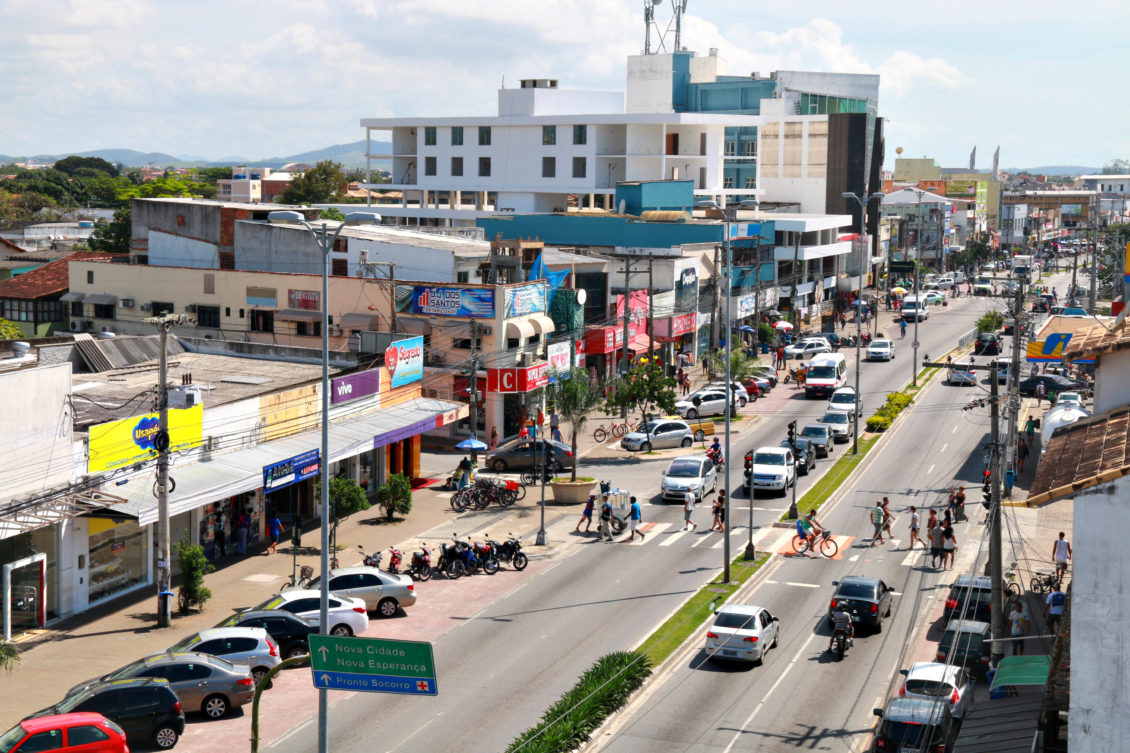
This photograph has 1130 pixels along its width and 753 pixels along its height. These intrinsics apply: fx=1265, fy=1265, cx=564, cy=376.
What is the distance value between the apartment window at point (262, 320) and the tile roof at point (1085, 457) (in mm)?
44291

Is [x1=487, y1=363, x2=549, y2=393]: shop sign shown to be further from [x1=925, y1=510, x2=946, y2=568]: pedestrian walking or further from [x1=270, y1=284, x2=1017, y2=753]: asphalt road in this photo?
[x1=925, y1=510, x2=946, y2=568]: pedestrian walking

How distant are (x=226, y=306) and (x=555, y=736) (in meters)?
42.7

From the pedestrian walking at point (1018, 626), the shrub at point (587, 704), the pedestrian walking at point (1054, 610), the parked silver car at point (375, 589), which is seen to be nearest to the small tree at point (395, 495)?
the parked silver car at point (375, 589)

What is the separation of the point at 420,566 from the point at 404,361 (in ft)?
47.9

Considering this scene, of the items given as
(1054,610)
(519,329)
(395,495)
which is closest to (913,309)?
(519,329)

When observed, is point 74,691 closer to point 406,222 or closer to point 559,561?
point 559,561

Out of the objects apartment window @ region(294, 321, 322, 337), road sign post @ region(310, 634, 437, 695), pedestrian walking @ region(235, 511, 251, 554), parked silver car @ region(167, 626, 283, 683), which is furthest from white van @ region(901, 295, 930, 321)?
road sign post @ region(310, 634, 437, 695)

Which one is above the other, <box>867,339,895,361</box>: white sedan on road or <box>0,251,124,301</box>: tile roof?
<box>0,251,124,301</box>: tile roof

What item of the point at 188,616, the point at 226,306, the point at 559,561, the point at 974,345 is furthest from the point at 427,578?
the point at 974,345

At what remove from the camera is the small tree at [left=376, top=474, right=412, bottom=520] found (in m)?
44.4

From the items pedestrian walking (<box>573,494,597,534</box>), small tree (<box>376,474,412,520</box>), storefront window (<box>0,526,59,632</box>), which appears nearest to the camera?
storefront window (<box>0,526,59,632</box>)

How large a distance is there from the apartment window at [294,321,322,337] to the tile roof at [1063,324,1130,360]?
39229 millimetres

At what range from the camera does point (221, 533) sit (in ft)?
130

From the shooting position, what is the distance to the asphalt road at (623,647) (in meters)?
26.7
